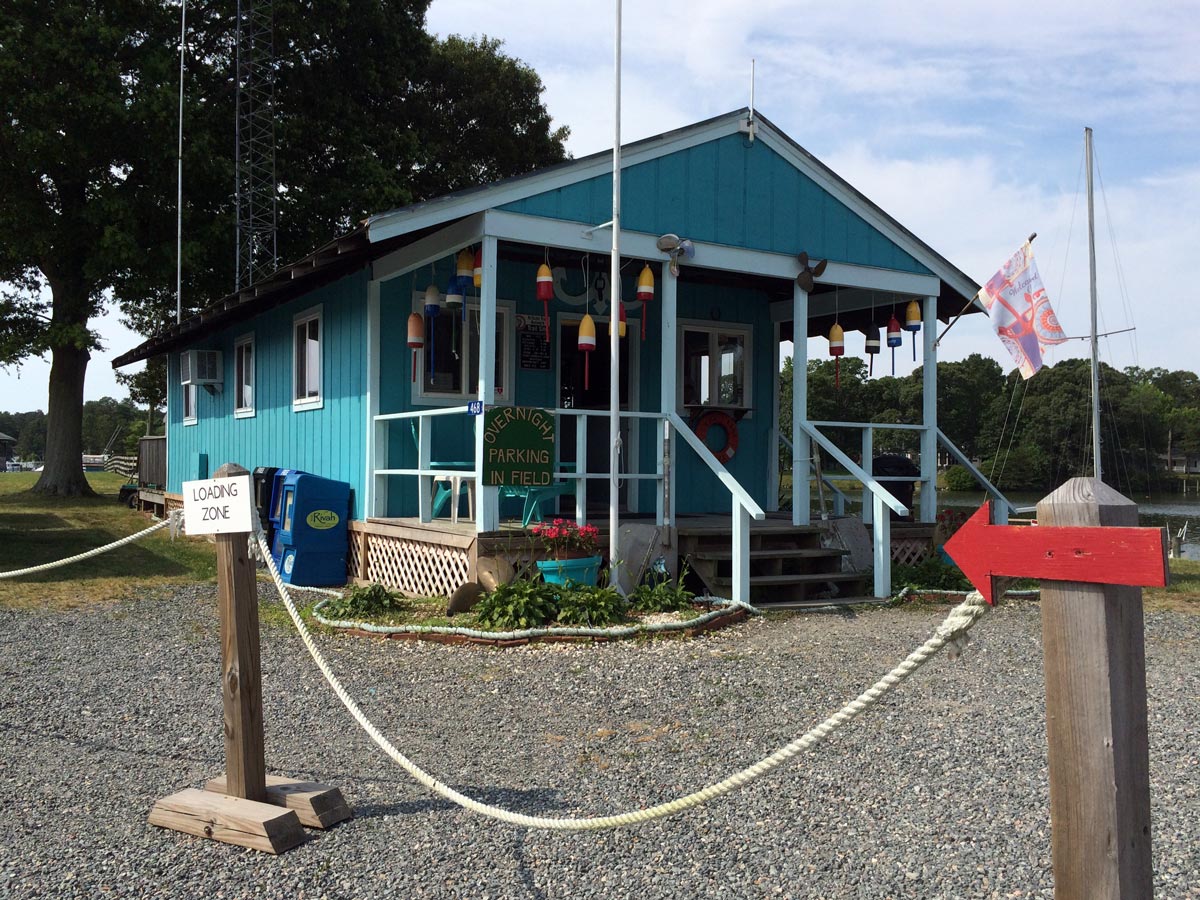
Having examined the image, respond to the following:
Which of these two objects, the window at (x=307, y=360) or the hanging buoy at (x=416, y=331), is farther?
the window at (x=307, y=360)

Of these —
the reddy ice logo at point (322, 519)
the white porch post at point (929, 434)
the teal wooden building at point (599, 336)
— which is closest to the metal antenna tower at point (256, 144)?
the teal wooden building at point (599, 336)

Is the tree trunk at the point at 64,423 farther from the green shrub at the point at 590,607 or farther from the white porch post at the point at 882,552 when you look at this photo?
the white porch post at the point at 882,552

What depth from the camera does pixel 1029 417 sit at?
45000mm

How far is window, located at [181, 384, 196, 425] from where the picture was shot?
1620cm

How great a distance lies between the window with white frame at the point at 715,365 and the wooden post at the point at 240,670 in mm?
7685

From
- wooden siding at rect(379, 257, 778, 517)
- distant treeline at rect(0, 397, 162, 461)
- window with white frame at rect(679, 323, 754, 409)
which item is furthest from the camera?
distant treeline at rect(0, 397, 162, 461)

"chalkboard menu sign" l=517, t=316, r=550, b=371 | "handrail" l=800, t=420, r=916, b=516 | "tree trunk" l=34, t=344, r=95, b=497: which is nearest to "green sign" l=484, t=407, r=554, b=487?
"chalkboard menu sign" l=517, t=316, r=550, b=371

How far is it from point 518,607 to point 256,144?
1577cm

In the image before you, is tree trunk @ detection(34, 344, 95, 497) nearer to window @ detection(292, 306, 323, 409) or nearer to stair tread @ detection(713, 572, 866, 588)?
window @ detection(292, 306, 323, 409)

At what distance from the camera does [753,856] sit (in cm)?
325

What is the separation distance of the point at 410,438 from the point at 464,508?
0.91m

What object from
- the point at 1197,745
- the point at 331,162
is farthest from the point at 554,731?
the point at 331,162

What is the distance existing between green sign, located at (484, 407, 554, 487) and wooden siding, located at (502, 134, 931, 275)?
1739mm

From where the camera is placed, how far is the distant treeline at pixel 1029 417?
39.6 metres
